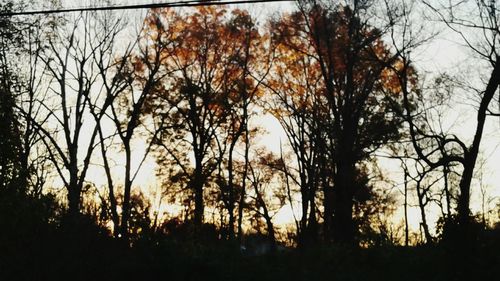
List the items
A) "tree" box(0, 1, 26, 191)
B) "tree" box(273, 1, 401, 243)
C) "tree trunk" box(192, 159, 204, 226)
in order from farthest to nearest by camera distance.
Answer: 1. "tree trunk" box(192, 159, 204, 226)
2. "tree" box(273, 1, 401, 243)
3. "tree" box(0, 1, 26, 191)

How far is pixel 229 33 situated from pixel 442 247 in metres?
21.2

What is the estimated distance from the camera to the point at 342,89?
94.8 feet

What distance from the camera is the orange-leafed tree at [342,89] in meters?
26.4

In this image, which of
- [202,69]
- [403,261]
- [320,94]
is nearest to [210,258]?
[403,261]

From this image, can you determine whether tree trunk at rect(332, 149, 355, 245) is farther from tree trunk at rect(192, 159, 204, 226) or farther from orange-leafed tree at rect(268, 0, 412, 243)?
tree trunk at rect(192, 159, 204, 226)

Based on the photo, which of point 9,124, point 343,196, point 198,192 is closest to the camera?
point 9,124

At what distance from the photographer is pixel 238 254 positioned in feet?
54.6

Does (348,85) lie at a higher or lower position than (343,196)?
higher

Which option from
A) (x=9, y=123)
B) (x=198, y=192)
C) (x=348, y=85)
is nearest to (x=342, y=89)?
(x=348, y=85)

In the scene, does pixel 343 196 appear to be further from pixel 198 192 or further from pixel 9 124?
pixel 9 124

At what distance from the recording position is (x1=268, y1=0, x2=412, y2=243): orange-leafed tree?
86.7ft

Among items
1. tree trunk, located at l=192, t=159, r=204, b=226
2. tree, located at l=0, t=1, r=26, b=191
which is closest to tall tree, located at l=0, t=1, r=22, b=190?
tree, located at l=0, t=1, r=26, b=191

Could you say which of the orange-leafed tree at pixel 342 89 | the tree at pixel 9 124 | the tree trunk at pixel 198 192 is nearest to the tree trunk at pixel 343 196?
the orange-leafed tree at pixel 342 89

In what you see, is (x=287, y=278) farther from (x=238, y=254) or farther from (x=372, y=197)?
(x=372, y=197)
